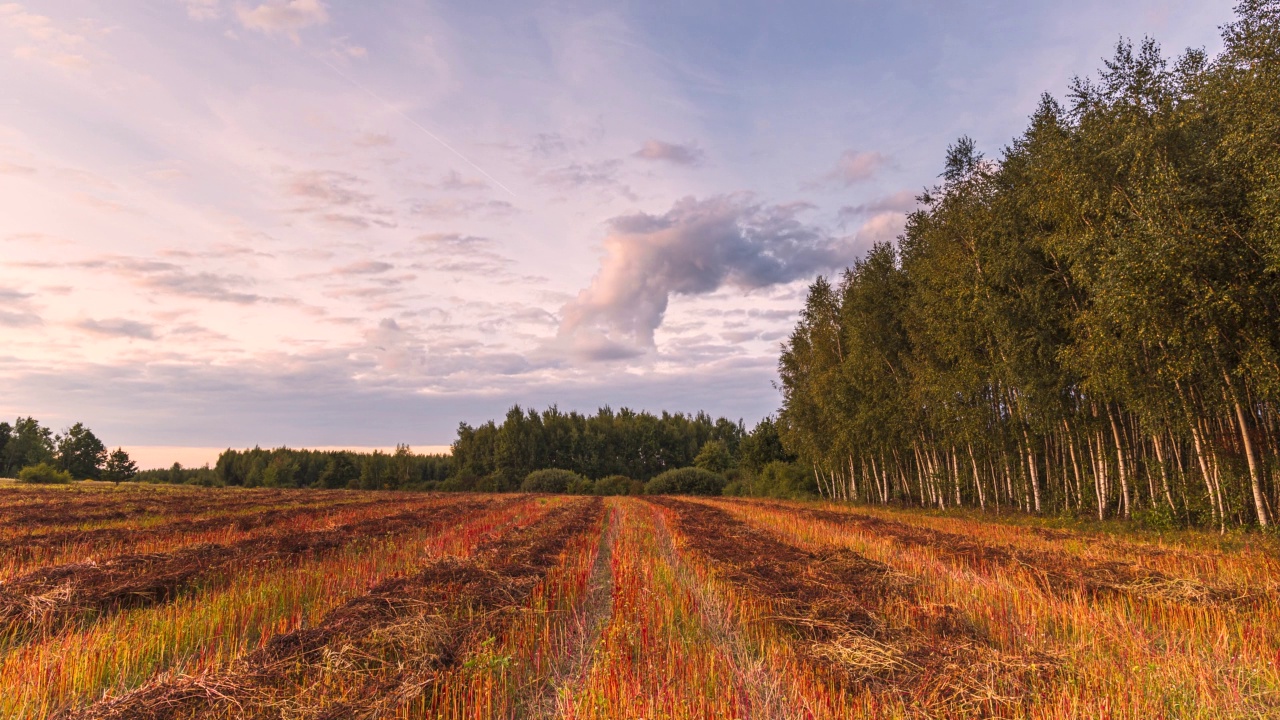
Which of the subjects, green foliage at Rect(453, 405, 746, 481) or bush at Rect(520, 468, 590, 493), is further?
green foliage at Rect(453, 405, 746, 481)

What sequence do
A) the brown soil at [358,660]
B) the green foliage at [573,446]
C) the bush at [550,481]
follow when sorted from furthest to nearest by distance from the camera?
the green foliage at [573,446] < the bush at [550,481] < the brown soil at [358,660]

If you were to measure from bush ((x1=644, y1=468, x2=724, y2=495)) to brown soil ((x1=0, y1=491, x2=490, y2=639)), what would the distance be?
208 feet

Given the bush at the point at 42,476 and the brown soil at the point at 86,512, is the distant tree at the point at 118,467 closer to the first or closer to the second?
the bush at the point at 42,476

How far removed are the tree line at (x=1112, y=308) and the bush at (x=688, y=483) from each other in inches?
1703

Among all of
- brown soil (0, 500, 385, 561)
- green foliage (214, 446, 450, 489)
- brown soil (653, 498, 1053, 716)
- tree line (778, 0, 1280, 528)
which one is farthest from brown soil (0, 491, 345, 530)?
green foliage (214, 446, 450, 489)

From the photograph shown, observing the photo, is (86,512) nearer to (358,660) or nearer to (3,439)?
(358,660)

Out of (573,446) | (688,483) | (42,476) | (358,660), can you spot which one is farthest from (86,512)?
(573,446)

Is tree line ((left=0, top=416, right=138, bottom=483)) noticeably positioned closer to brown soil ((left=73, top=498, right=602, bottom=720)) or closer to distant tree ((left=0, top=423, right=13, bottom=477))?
distant tree ((left=0, top=423, right=13, bottom=477))

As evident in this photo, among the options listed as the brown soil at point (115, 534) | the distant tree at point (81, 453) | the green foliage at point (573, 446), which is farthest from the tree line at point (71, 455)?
the brown soil at point (115, 534)

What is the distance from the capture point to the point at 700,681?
5.64 metres

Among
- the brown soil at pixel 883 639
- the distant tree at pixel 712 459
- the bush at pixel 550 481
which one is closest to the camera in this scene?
the brown soil at pixel 883 639

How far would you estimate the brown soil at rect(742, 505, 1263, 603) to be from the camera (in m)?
8.78

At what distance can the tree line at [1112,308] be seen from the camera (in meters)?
15.1

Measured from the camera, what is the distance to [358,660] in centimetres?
604
